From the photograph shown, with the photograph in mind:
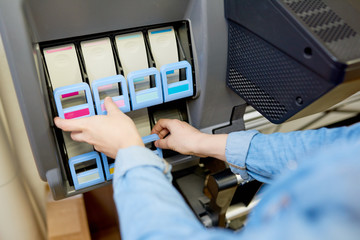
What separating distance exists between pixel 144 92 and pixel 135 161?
266 mm

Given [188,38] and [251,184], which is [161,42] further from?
[251,184]

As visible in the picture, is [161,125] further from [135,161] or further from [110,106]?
[135,161]

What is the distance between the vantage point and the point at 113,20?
2.56 ft

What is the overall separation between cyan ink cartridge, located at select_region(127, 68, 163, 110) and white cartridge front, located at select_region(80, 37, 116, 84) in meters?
0.09

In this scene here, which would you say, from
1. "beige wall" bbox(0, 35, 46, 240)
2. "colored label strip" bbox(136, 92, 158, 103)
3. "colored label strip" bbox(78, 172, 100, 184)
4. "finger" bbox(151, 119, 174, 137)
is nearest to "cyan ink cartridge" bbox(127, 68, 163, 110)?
"colored label strip" bbox(136, 92, 158, 103)

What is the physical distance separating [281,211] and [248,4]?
583mm

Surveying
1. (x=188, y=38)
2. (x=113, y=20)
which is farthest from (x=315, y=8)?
(x=113, y=20)

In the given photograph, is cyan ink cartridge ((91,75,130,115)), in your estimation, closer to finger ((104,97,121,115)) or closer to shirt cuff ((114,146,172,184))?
finger ((104,97,121,115))

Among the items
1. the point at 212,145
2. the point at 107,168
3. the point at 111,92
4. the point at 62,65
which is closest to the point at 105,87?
the point at 111,92

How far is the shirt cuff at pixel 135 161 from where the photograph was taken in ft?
2.05

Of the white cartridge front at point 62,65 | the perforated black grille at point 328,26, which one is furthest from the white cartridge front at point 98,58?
the perforated black grille at point 328,26

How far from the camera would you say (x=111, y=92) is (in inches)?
33.7

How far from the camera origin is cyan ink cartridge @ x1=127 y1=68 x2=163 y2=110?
31.8 inches

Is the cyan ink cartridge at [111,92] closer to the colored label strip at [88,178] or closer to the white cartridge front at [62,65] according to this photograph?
the white cartridge front at [62,65]
